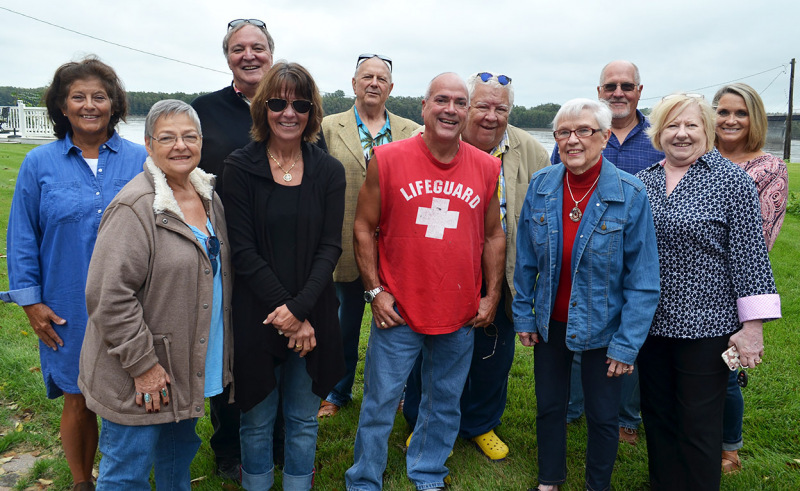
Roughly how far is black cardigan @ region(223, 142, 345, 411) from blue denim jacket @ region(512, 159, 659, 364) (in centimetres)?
113

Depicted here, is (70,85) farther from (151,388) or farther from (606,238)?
(606,238)

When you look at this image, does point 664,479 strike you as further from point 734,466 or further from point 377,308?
point 377,308

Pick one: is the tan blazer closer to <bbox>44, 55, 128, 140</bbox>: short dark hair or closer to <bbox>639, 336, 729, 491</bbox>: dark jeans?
<bbox>44, 55, 128, 140</bbox>: short dark hair

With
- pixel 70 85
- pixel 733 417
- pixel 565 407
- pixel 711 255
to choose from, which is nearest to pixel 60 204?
pixel 70 85

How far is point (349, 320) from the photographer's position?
3.97 metres

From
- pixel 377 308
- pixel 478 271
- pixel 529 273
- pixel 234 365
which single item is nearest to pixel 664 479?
pixel 529 273

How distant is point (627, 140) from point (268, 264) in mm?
2723

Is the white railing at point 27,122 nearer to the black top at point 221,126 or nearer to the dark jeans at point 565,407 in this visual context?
the black top at point 221,126

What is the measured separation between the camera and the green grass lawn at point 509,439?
320cm

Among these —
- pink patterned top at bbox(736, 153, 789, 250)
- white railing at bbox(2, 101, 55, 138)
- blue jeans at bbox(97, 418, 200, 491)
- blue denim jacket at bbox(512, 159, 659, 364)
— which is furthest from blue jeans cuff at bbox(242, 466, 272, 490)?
white railing at bbox(2, 101, 55, 138)

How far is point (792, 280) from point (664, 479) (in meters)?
5.68

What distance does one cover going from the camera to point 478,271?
301 cm

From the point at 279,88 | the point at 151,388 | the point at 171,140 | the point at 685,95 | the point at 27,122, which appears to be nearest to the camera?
the point at 151,388

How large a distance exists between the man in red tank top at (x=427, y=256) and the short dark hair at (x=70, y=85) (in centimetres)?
139
